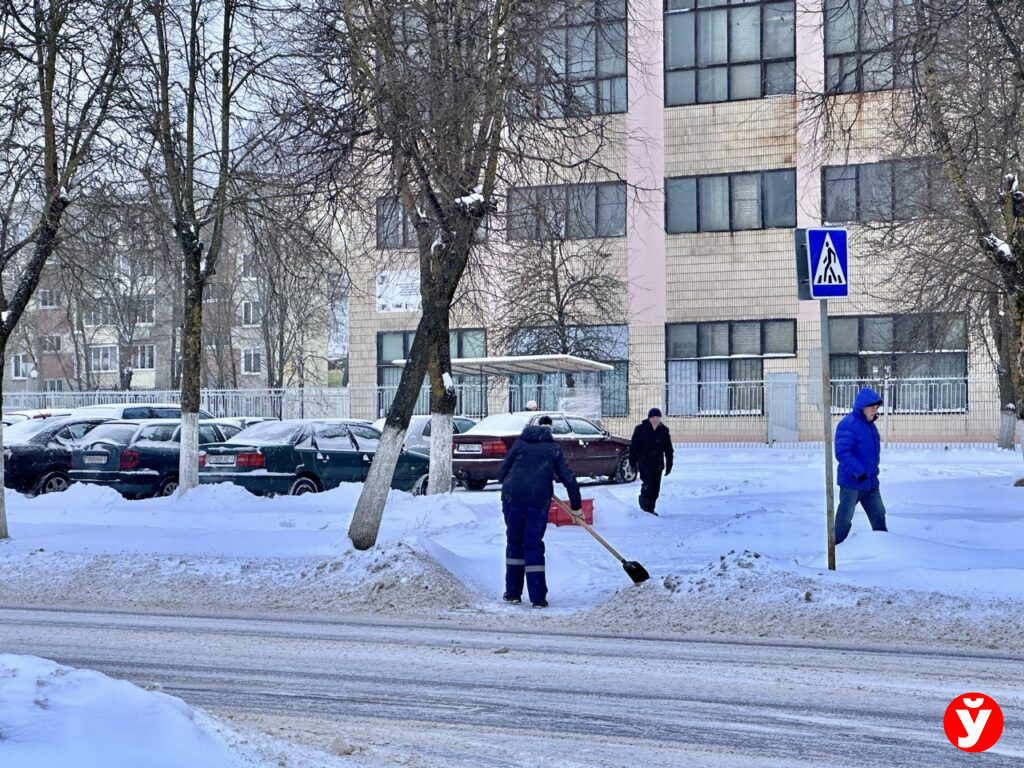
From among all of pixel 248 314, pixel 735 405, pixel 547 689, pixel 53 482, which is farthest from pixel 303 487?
pixel 248 314

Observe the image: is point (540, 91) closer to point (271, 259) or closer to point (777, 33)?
point (271, 259)

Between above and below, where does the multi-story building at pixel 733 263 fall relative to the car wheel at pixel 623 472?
above

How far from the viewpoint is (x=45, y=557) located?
14.6m

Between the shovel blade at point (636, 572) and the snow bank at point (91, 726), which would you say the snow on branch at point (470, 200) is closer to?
the shovel blade at point (636, 572)

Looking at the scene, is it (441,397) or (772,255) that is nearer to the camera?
(441,397)

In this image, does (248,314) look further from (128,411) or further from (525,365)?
(525,365)

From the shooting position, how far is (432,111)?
1530 cm

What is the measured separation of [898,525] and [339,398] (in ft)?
85.5

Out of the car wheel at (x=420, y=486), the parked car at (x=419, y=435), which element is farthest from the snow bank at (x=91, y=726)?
the parked car at (x=419, y=435)

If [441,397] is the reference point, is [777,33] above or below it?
above

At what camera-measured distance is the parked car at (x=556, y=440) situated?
24.3 meters

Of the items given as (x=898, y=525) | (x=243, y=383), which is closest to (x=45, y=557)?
(x=898, y=525)

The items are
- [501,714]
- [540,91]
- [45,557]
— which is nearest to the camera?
[501,714]

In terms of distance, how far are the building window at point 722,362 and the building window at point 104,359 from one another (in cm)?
4962
